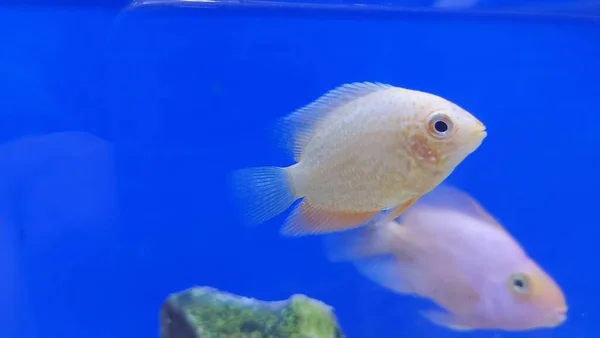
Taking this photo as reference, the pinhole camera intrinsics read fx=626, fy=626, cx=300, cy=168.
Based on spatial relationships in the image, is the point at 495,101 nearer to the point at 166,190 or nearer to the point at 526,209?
the point at 526,209

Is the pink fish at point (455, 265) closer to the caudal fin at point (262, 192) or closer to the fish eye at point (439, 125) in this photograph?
the caudal fin at point (262, 192)

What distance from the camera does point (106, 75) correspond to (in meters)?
1.13

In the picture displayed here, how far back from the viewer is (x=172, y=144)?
45.1 inches

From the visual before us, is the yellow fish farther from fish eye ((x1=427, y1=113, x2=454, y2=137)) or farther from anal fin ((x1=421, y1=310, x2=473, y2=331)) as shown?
anal fin ((x1=421, y1=310, x2=473, y2=331))

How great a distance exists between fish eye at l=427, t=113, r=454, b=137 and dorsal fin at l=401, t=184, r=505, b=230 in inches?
11.4

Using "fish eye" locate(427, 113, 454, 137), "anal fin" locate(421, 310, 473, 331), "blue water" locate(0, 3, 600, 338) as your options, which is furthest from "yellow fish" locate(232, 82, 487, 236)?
"anal fin" locate(421, 310, 473, 331)

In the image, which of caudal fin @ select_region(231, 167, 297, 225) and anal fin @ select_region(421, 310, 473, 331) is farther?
anal fin @ select_region(421, 310, 473, 331)

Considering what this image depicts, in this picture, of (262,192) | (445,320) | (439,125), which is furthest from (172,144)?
(445,320)

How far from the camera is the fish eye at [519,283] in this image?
3.84 feet

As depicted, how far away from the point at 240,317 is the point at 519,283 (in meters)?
0.52

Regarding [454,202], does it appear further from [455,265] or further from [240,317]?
[240,317]

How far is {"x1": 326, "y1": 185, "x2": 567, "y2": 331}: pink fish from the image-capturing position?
117 centimetres

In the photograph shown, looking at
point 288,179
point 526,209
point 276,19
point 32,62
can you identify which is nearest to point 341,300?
point 288,179

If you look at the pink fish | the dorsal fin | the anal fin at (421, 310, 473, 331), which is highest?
the dorsal fin
